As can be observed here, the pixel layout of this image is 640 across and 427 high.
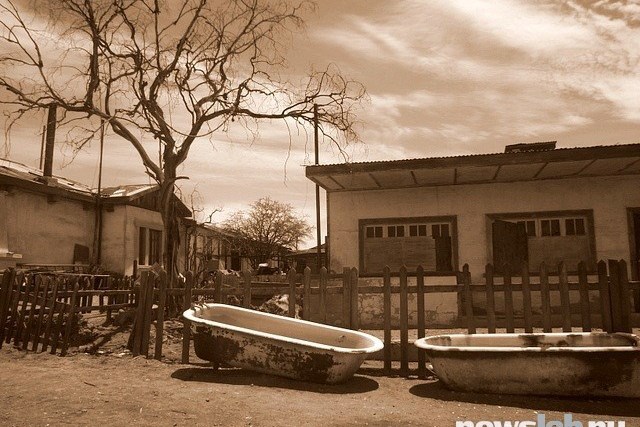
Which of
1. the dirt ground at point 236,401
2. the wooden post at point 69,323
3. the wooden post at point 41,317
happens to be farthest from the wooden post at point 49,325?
the dirt ground at point 236,401

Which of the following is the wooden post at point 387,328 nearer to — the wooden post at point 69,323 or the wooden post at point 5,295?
the wooden post at point 69,323

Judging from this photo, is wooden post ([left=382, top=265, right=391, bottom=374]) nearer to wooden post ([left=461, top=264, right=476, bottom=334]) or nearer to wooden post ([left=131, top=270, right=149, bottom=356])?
wooden post ([left=461, top=264, right=476, bottom=334])

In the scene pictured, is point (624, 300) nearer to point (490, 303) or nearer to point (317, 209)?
point (490, 303)

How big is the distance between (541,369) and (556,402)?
34 cm

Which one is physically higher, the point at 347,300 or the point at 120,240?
the point at 120,240

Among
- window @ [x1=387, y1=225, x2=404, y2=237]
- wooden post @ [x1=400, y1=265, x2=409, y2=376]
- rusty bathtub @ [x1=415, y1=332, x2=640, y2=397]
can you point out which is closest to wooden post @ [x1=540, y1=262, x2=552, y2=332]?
Result: rusty bathtub @ [x1=415, y1=332, x2=640, y2=397]

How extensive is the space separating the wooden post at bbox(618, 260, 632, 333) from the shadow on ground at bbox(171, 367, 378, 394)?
3.36 metres

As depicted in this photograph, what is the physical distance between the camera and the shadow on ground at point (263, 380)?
570 centimetres

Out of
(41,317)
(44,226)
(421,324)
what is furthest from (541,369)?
(44,226)

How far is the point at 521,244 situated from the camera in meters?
11.2

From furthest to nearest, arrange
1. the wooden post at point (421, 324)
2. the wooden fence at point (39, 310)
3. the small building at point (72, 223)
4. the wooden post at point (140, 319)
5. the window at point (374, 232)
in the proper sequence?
the small building at point (72, 223) → the window at point (374, 232) → the wooden fence at point (39, 310) → the wooden post at point (140, 319) → the wooden post at point (421, 324)

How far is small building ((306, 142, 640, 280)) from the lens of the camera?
10461 millimetres

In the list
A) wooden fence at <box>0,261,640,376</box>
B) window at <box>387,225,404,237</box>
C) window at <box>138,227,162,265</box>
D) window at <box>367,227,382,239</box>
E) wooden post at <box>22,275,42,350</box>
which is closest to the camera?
wooden fence at <box>0,261,640,376</box>

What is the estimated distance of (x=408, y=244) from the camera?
11758 millimetres
